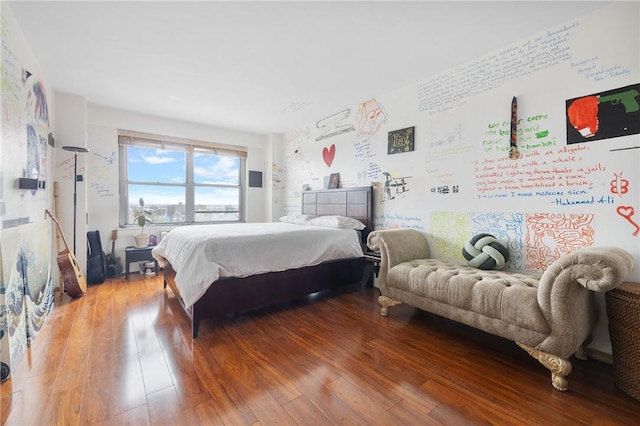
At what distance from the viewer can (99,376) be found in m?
1.62

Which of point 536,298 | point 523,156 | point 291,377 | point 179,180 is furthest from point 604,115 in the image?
point 179,180

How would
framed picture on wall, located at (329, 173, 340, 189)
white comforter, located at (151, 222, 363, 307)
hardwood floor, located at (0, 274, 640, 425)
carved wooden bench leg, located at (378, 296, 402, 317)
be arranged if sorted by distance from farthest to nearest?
1. framed picture on wall, located at (329, 173, 340, 189)
2. carved wooden bench leg, located at (378, 296, 402, 317)
3. white comforter, located at (151, 222, 363, 307)
4. hardwood floor, located at (0, 274, 640, 425)

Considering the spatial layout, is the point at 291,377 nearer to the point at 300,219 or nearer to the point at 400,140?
the point at 300,219

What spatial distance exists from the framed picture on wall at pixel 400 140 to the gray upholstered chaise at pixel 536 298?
4.71ft

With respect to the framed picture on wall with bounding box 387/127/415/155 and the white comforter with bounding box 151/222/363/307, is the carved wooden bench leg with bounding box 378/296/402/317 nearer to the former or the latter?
the white comforter with bounding box 151/222/363/307

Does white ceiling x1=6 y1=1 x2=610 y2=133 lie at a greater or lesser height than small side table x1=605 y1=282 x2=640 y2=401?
greater

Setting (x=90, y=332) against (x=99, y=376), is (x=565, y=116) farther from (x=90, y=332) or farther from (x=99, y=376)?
(x=90, y=332)

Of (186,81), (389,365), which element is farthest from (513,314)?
(186,81)

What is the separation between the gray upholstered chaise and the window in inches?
147

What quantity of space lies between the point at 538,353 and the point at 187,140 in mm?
4940

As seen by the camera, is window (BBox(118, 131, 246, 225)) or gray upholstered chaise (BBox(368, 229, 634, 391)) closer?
gray upholstered chaise (BBox(368, 229, 634, 391))

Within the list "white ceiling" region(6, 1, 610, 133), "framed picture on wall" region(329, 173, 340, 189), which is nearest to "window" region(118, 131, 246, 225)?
"white ceiling" region(6, 1, 610, 133)

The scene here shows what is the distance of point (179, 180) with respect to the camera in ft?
14.9

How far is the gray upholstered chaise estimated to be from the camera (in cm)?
146
